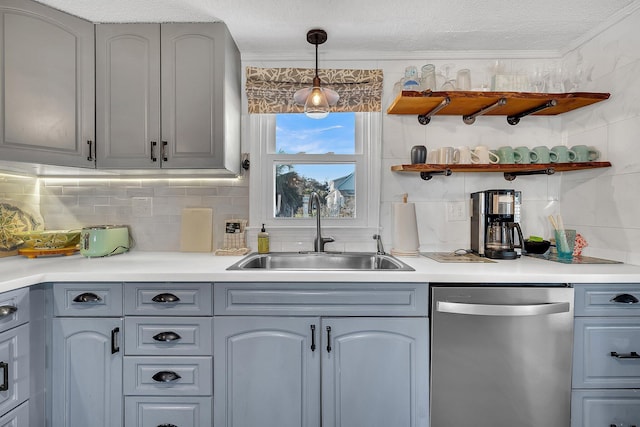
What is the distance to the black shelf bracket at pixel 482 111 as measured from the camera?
1.81 m

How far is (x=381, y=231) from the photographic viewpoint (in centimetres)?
216

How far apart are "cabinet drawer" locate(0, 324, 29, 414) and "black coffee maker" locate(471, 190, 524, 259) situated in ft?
7.51

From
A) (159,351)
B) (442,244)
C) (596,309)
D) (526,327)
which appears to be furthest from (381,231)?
(159,351)

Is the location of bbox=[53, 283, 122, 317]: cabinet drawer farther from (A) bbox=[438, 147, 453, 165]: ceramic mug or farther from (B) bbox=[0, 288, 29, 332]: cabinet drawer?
(A) bbox=[438, 147, 453, 165]: ceramic mug

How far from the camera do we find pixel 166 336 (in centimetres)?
144

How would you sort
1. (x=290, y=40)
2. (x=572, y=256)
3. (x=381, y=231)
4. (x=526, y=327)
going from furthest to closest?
(x=381, y=231), (x=290, y=40), (x=572, y=256), (x=526, y=327)

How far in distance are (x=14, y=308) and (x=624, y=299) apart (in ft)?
8.49

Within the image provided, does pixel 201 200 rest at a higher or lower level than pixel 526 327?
higher

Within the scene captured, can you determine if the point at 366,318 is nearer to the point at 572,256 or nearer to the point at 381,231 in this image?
the point at 381,231

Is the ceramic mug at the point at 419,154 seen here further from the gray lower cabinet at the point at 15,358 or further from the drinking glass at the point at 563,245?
the gray lower cabinet at the point at 15,358

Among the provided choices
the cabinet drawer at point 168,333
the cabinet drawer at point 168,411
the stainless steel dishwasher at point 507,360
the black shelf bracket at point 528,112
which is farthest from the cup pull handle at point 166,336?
the black shelf bracket at point 528,112

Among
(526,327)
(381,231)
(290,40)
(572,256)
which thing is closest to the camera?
(526,327)

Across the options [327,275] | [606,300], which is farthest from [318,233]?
[606,300]

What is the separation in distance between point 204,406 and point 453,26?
2362 mm
